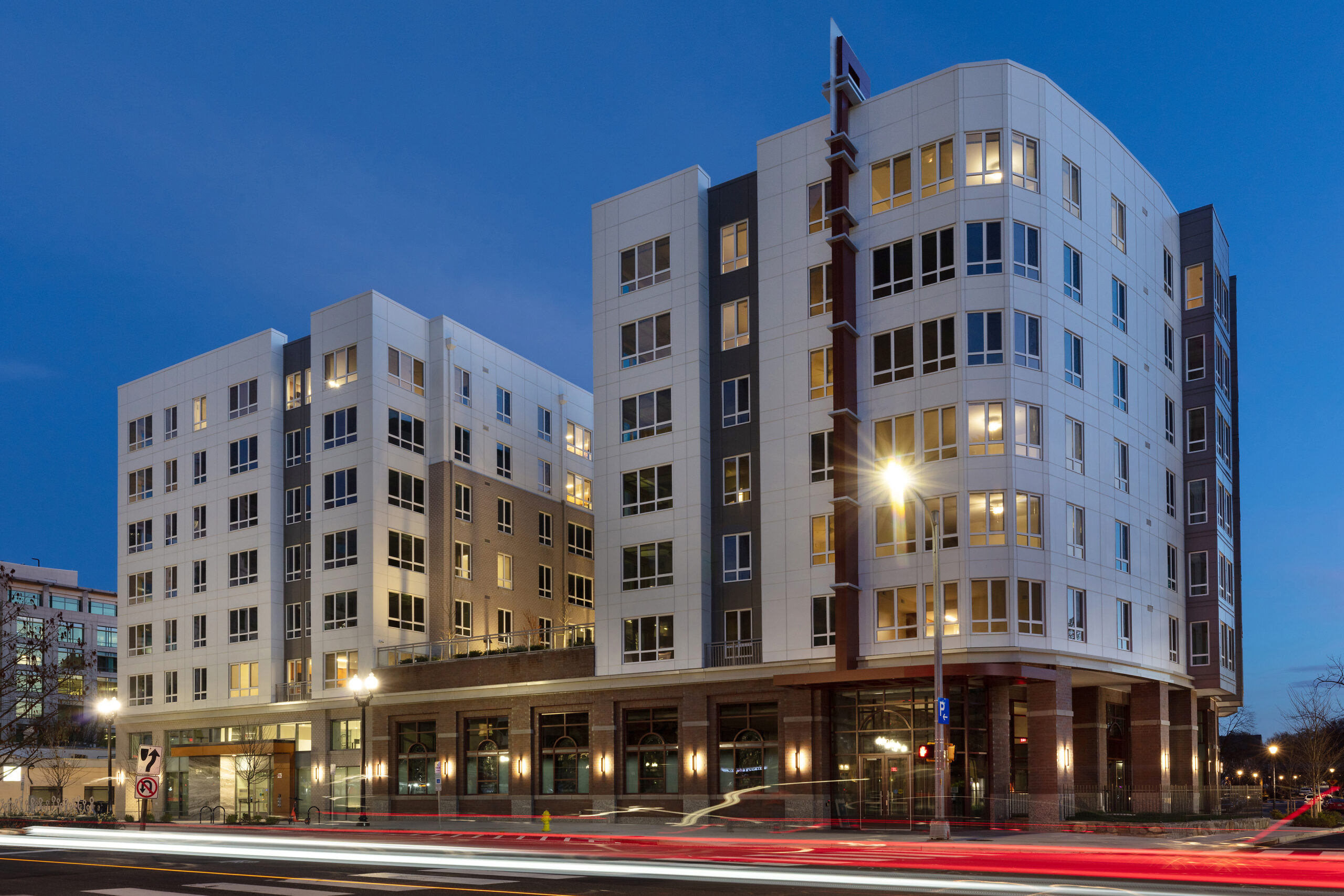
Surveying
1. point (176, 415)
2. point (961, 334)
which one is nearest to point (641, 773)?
point (961, 334)

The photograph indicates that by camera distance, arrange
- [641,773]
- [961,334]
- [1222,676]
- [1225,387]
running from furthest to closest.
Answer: [1225,387] → [1222,676] → [641,773] → [961,334]

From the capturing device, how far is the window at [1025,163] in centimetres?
4438

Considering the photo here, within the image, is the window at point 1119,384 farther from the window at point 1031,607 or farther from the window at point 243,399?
the window at point 243,399

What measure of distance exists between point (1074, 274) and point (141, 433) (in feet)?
189

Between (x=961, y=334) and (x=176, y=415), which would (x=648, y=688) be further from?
(x=176, y=415)

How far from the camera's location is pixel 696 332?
5053cm

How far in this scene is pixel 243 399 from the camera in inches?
2714

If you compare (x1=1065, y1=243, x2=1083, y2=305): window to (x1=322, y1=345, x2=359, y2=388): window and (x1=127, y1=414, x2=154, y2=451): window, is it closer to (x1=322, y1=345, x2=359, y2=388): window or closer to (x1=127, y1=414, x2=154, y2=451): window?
(x1=322, y1=345, x2=359, y2=388): window

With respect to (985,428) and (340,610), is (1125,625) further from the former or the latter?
(340,610)

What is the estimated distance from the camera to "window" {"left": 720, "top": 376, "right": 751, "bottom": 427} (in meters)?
49.6

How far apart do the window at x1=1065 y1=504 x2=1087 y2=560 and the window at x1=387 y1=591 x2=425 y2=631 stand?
34.7 metres

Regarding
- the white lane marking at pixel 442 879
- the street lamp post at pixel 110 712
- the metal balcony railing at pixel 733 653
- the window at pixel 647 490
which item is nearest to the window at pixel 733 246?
the window at pixel 647 490

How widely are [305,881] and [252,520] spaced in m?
51.0

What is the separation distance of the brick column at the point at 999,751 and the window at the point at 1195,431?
2067cm
